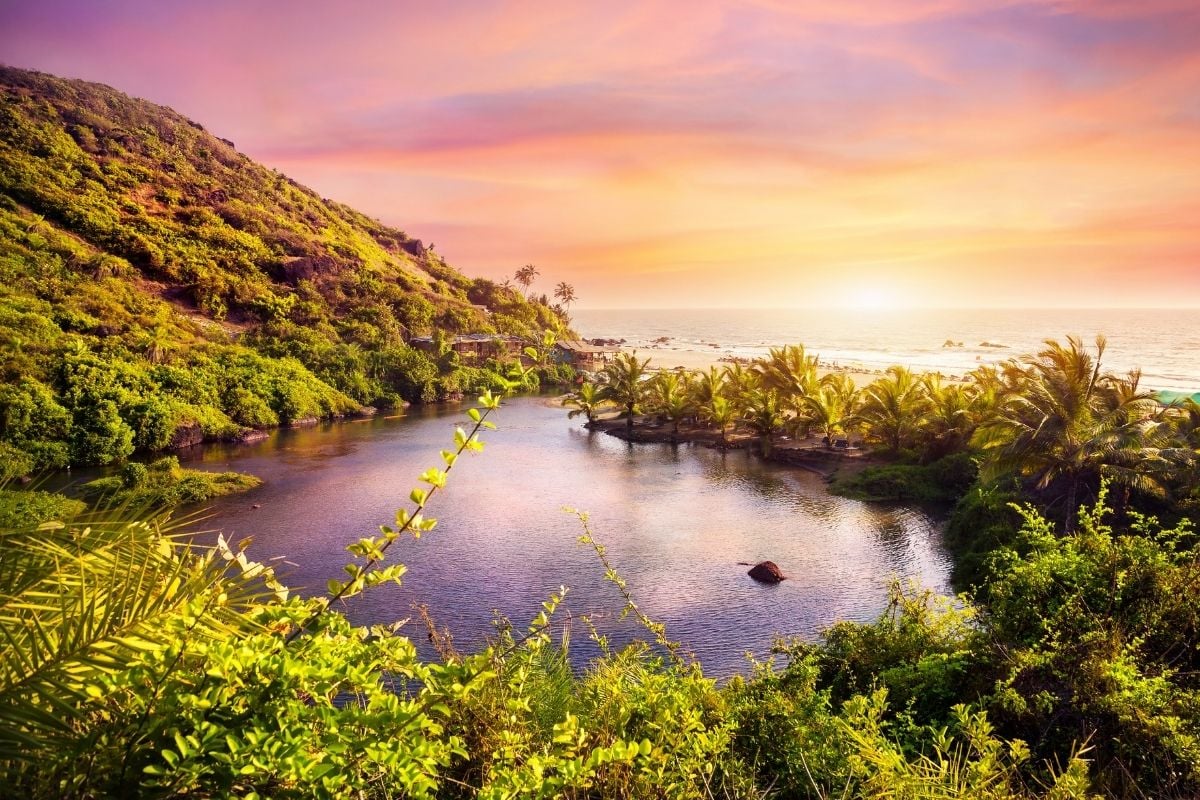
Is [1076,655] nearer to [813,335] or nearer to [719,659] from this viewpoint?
[719,659]

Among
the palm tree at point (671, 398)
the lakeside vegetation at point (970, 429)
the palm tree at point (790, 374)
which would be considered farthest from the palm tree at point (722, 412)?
the palm tree at point (790, 374)

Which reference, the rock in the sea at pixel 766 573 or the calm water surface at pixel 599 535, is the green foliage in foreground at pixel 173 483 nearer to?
the calm water surface at pixel 599 535

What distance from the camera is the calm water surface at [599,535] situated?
57.2 ft

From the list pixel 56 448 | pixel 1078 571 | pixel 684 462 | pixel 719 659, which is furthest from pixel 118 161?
pixel 1078 571

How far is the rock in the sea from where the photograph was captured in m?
19.4

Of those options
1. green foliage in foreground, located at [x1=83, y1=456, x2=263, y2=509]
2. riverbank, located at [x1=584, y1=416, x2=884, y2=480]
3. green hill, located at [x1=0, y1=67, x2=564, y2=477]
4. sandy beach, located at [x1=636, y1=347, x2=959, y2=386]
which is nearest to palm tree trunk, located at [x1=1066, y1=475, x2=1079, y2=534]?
riverbank, located at [x1=584, y1=416, x2=884, y2=480]

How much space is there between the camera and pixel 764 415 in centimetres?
3700

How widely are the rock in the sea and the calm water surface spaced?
0.38 m

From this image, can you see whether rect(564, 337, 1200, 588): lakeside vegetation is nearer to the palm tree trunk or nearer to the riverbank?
the palm tree trunk

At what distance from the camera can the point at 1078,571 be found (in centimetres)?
837

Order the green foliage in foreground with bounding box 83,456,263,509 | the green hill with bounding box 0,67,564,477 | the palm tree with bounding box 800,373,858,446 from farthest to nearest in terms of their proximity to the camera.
Result: the palm tree with bounding box 800,373,858,446 < the green hill with bounding box 0,67,564,477 < the green foliage in foreground with bounding box 83,456,263,509

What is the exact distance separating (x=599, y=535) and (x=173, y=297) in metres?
60.3

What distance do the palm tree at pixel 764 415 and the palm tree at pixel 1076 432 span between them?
15.7m

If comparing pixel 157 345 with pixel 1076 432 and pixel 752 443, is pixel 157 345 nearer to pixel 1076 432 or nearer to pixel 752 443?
pixel 752 443
